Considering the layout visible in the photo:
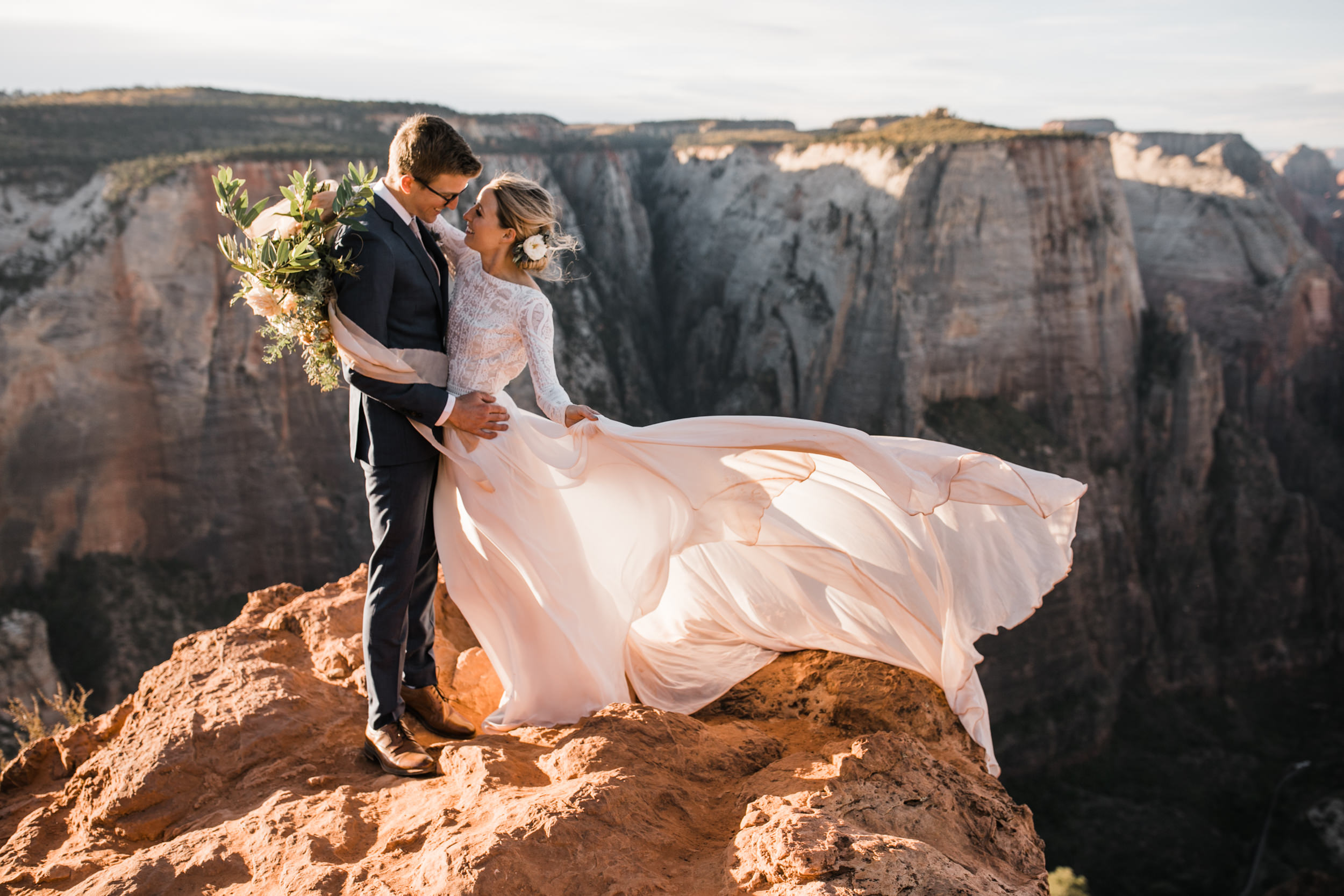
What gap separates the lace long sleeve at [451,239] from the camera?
2.93 meters

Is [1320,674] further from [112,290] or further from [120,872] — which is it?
[112,290]

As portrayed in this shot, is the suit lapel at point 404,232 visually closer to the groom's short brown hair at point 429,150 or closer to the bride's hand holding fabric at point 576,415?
the groom's short brown hair at point 429,150

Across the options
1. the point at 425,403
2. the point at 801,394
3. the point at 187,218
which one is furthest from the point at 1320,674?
the point at 187,218

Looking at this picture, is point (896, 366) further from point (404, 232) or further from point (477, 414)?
point (404, 232)

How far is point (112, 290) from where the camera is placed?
15.9 metres

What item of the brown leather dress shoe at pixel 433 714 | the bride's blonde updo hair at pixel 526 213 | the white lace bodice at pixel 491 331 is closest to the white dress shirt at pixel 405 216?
the white lace bodice at pixel 491 331

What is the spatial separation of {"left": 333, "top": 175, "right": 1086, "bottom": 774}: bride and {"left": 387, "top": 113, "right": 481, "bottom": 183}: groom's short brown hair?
15 cm

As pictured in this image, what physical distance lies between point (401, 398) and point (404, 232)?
20.1 inches

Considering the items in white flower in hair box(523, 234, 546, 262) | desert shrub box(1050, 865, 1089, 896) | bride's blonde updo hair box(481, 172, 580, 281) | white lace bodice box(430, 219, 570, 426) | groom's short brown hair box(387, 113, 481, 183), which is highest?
groom's short brown hair box(387, 113, 481, 183)

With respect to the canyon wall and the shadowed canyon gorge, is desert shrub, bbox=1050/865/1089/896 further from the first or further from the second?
the canyon wall

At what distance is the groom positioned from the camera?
261cm

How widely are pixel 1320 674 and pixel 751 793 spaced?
82.5 ft

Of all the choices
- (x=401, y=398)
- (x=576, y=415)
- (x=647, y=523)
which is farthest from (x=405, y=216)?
(x=647, y=523)

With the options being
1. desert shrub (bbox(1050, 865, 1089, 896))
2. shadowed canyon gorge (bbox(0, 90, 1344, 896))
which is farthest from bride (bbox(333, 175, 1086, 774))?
desert shrub (bbox(1050, 865, 1089, 896))
